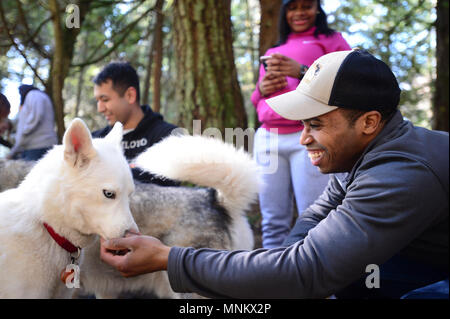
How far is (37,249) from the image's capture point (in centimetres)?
211

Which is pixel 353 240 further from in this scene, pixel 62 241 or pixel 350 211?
pixel 62 241

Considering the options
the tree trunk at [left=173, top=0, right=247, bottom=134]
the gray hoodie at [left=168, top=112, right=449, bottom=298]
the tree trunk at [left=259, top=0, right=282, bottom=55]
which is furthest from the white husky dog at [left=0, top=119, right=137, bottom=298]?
the tree trunk at [left=259, top=0, right=282, bottom=55]

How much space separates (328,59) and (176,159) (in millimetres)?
1370

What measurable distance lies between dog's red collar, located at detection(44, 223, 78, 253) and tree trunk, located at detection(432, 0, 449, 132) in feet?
25.1

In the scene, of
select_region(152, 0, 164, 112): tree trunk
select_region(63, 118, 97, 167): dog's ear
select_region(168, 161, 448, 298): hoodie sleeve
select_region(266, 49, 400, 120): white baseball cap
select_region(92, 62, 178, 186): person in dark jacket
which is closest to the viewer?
select_region(168, 161, 448, 298): hoodie sleeve

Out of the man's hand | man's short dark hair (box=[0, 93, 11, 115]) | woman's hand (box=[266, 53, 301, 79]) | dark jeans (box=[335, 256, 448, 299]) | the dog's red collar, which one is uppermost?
woman's hand (box=[266, 53, 301, 79])

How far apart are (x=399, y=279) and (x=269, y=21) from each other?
179 inches

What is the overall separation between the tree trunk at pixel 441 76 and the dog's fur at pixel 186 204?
6.39 metres

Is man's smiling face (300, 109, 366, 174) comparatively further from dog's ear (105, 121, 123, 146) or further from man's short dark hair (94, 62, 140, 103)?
man's short dark hair (94, 62, 140, 103)

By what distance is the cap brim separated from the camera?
1.55m

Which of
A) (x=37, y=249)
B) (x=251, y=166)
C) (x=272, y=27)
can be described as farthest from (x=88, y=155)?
(x=272, y=27)

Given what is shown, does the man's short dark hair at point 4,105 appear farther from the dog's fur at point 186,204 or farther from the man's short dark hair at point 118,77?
the man's short dark hair at point 118,77
